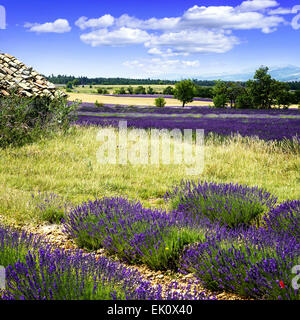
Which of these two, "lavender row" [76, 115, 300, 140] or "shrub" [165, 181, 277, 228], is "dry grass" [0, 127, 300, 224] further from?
"lavender row" [76, 115, 300, 140]

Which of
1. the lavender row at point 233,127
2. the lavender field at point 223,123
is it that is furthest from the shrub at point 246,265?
the lavender row at point 233,127

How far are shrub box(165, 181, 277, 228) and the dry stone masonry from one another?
278 inches

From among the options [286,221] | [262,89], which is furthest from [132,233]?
[262,89]

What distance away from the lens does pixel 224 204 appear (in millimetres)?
3760

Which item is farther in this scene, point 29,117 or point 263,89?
point 263,89

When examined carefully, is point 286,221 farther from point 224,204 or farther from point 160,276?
point 160,276

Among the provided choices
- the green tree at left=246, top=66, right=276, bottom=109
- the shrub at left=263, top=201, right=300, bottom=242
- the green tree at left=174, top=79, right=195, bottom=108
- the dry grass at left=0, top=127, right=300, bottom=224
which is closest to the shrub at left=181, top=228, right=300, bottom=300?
the shrub at left=263, top=201, right=300, bottom=242

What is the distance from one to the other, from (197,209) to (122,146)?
559 centimetres

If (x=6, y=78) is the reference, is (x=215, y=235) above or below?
below

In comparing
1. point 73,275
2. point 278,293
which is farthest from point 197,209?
point 73,275

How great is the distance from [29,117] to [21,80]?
5.19 feet

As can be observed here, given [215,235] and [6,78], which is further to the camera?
[6,78]
